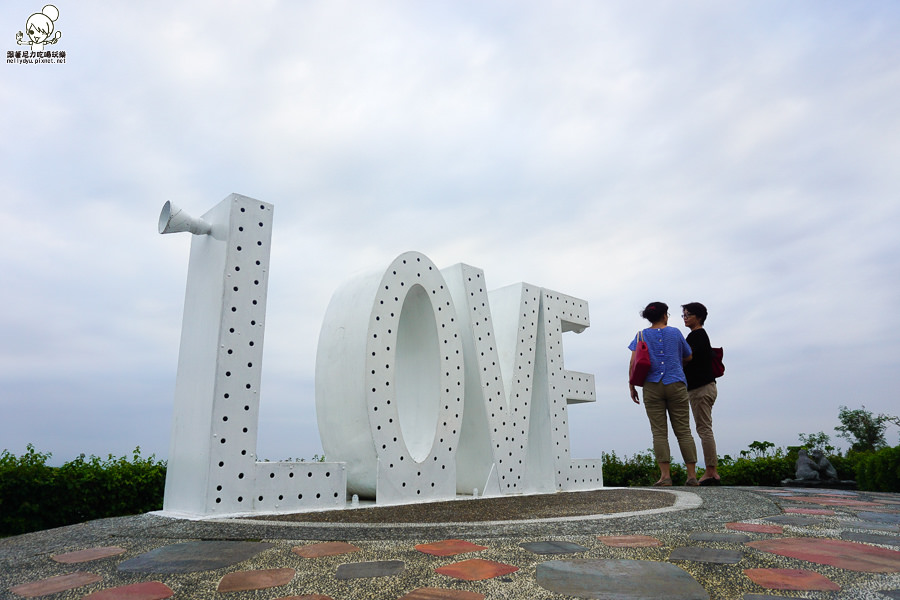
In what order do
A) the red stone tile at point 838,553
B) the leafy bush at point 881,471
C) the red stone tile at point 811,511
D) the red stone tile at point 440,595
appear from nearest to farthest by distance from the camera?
1. the red stone tile at point 440,595
2. the red stone tile at point 838,553
3. the red stone tile at point 811,511
4. the leafy bush at point 881,471

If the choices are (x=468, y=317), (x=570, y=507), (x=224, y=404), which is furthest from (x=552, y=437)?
(x=224, y=404)

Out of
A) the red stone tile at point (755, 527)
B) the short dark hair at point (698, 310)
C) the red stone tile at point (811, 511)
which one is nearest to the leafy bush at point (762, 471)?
the short dark hair at point (698, 310)

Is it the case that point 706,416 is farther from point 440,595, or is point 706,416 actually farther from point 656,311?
point 440,595

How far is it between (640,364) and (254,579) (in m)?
6.16

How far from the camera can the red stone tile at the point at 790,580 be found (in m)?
2.22

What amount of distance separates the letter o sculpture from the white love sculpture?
0.06 ft

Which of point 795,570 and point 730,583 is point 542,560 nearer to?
point 730,583

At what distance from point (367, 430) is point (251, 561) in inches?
114

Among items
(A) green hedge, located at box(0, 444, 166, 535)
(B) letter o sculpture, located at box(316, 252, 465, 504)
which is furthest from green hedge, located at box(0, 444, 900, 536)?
(B) letter o sculpture, located at box(316, 252, 465, 504)

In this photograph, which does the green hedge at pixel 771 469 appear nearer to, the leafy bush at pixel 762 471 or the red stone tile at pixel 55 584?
the leafy bush at pixel 762 471

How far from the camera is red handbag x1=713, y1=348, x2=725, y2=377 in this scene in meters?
7.91

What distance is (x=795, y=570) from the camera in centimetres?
245

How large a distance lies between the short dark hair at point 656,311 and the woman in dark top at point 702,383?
0.47 meters

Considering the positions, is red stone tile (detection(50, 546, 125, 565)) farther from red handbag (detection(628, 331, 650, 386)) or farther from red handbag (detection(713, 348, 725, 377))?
red handbag (detection(713, 348, 725, 377))
